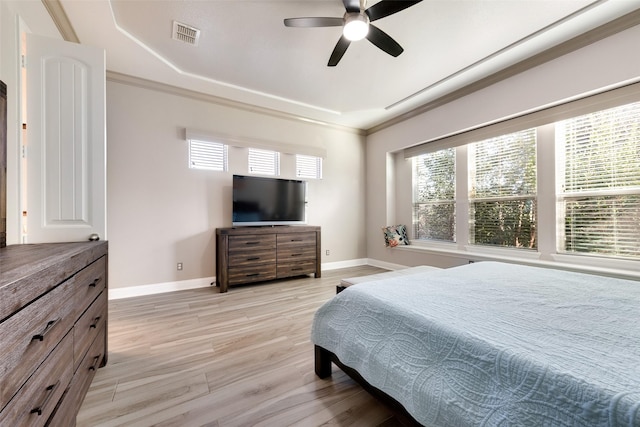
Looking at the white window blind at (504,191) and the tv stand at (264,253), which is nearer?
the white window blind at (504,191)

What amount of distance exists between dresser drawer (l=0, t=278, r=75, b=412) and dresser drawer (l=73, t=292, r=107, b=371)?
17cm

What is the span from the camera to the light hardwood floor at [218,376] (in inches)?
51.0

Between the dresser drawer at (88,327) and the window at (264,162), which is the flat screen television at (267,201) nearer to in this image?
the window at (264,162)

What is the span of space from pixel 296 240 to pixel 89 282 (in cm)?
267

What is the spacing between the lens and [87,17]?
84.7 inches

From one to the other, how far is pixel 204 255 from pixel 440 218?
3629 millimetres

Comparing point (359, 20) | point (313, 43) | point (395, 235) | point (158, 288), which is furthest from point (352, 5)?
point (158, 288)

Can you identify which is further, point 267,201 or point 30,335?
point 267,201

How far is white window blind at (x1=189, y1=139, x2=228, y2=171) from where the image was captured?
3496 mm

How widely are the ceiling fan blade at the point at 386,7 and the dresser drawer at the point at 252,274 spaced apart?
3068mm

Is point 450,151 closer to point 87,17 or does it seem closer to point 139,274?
point 87,17

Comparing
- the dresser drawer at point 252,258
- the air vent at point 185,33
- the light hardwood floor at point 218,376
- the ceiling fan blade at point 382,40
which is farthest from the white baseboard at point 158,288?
the ceiling fan blade at point 382,40

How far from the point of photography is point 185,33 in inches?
93.2

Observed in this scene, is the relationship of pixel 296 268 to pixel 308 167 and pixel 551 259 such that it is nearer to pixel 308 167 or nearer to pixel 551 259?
pixel 308 167
